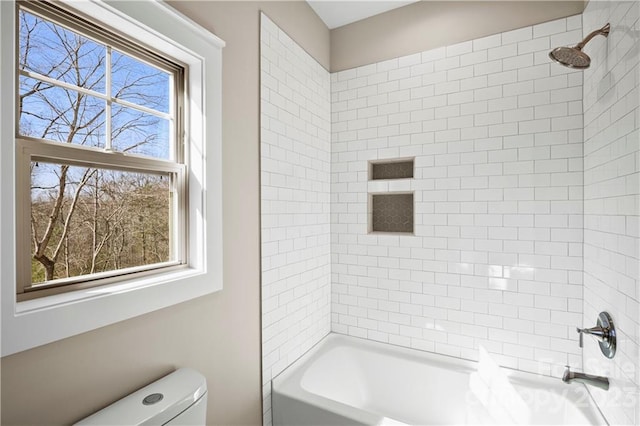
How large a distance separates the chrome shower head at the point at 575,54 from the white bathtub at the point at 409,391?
1.80 m

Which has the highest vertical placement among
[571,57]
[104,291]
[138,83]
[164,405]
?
[571,57]

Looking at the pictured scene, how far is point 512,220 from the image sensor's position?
2082mm

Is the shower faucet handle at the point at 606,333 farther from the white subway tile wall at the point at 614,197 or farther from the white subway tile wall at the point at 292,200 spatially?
the white subway tile wall at the point at 292,200

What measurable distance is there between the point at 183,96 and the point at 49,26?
1.68 ft

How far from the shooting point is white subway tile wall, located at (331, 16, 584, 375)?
1963 millimetres

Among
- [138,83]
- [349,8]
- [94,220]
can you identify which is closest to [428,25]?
[349,8]

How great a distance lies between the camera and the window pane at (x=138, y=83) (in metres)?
1.28

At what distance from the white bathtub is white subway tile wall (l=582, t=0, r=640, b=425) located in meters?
0.28

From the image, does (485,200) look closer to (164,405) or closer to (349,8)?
(349,8)

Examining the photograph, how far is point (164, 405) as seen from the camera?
1.16m

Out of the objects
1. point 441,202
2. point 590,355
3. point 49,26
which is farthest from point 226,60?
point 590,355

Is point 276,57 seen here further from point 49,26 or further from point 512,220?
point 512,220

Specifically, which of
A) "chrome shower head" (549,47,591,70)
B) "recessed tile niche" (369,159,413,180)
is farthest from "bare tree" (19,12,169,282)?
"chrome shower head" (549,47,591,70)

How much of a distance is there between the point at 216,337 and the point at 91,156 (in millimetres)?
993
